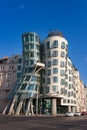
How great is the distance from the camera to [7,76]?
387 feet

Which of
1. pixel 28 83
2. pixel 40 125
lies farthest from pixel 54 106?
pixel 40 125

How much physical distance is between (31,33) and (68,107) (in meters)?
34.5

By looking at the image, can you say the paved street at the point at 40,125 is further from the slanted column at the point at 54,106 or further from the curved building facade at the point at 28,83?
the curved building facade at the point at 28,83

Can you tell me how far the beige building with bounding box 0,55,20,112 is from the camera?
380 ft

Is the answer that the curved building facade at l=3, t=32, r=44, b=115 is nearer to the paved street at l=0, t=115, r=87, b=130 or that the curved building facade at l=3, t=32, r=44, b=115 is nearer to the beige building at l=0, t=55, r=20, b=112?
the beige building at l=0, t=55, r=20, b=112

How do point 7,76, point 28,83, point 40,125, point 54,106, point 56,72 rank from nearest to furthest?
1. point 40,125
2. point 54,106
3. point 28,83
4. point 56,72
5. point 7,76

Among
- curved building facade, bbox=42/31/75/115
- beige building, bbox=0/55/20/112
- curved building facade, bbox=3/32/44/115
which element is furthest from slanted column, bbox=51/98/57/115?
beige building, bbox=0/55/20/112

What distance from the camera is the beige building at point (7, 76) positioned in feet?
380

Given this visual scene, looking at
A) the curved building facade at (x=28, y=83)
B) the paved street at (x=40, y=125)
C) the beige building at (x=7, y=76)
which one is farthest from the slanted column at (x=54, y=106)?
the paved street at (x=40, y=125)

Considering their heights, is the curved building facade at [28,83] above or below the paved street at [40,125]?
above

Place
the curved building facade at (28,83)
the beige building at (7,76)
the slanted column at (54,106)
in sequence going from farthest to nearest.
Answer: the beige building at (7,76)
the curved building facade at (28,83)
the slanted column at (54,106)

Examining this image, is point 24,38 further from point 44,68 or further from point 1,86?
point 1,86

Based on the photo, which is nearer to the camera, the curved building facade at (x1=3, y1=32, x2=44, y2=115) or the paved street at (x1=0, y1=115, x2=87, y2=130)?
the paved street at (x1=0, y1=115, x2=87, y2=130)

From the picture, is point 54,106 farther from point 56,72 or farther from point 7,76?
point 7,76
